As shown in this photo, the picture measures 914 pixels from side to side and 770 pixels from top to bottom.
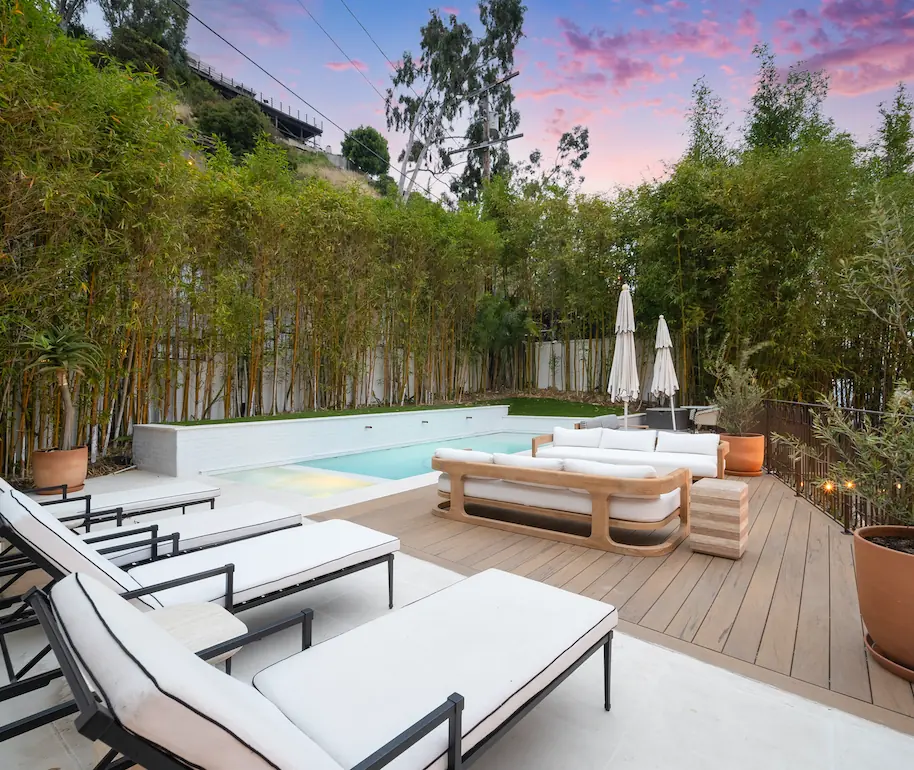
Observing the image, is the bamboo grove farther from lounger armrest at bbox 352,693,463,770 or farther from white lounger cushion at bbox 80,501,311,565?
lounger armrest at bbox 352,693,463,770

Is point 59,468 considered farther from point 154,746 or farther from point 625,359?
point 625,359

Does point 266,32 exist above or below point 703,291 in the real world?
above

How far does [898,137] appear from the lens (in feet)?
25.9

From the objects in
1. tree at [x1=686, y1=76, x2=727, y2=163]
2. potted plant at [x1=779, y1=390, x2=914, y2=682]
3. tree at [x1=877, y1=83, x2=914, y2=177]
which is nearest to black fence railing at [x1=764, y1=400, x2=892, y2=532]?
potted plant at [x1=779, y1=390, x2=914, y2=682]

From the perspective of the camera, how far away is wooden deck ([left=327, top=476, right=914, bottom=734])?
1850mm

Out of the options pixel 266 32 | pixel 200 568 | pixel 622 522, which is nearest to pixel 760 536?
pixel 622 522

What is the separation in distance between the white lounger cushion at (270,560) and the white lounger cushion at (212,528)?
0.72 ft

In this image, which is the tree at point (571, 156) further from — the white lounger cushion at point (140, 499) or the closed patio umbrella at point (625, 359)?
the white lounger cushion at point (140, 499)

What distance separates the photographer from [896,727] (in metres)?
1.58

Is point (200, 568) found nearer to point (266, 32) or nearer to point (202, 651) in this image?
point (202, 651)

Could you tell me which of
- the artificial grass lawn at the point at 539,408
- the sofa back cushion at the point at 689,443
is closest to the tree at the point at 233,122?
the artificial grass lawn at the point at 539,408

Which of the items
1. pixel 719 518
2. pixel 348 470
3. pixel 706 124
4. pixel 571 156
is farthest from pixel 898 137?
pixel 348 470

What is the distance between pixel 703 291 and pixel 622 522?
7.06 m

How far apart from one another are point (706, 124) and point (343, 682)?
11.2 metres
